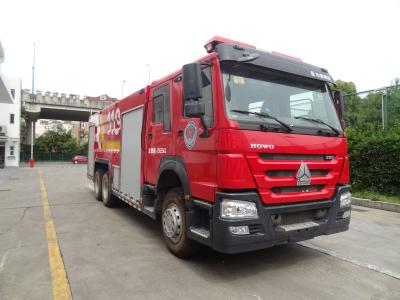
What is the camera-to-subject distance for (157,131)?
541 cm

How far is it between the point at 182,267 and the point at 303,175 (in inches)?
78.1

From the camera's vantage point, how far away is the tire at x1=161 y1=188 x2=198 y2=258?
4.49m

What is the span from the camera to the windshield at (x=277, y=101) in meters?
3.96

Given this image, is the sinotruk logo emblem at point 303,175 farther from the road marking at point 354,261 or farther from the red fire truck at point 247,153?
the road marking at point 354,261

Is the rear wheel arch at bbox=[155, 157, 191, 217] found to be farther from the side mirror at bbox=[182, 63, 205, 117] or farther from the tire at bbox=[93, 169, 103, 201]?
the tire at bbox=[93, 169, 103, 201]

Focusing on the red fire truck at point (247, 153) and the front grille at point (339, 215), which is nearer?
the red fire truck at point (247, 153)

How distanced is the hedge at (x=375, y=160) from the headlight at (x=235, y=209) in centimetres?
776

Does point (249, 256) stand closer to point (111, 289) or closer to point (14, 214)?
point (111, 289)

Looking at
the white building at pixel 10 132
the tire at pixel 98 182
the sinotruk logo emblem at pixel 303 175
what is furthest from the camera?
the white building at pixel 10 132

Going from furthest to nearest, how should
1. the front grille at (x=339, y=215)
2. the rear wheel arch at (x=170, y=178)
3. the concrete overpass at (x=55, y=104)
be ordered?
1. the concrete overpass at (x=55, y=104)
2. the front grille at (x=339, y=215)
3. the rear wheel arch at (x=170, y=178)

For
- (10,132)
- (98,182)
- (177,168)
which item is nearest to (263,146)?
(177,168)

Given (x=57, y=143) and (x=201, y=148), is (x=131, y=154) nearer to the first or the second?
(x=201, y=148)

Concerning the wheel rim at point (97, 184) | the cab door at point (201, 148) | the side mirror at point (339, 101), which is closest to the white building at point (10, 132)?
the wheel rim at point (97, 184)

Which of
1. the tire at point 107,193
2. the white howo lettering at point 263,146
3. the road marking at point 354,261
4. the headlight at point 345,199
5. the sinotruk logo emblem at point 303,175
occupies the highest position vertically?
the white howo lettering at point 263,146
